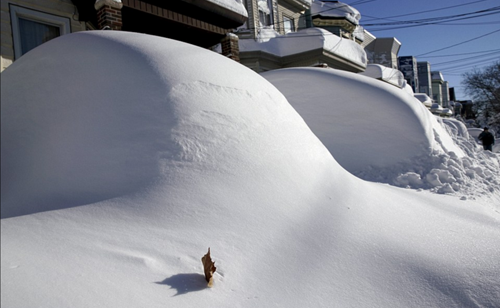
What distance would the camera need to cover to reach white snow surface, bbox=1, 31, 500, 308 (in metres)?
1.65

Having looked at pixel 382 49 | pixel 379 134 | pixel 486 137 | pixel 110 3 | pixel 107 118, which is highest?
pixel 382 49

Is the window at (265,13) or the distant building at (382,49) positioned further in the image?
the distant building at (382,49)

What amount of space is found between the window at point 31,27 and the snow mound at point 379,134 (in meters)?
4.05

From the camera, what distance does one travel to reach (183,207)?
2.16 m

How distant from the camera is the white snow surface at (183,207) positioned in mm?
1653

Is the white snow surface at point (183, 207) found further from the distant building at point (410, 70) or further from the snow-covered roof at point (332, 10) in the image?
the distant building at point (410, 70)

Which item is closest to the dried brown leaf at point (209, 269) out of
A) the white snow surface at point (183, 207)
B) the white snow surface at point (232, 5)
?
the white snow surface at point (183, 207)

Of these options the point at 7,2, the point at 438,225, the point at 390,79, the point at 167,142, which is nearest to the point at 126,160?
the point at 167,142

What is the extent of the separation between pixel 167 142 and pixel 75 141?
596 mm

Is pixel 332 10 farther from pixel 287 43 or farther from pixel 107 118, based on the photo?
pixel 107 118

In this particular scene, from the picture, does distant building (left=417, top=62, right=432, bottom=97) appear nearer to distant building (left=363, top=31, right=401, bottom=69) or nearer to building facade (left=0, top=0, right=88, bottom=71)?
distant building (left=363, top=31, right=401, bottom=69)

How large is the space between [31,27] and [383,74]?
1549cm

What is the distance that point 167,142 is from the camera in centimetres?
248

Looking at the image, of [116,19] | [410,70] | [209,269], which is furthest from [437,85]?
[209,269]
